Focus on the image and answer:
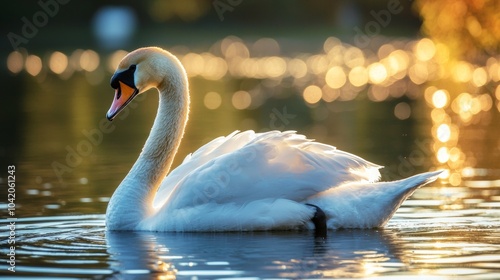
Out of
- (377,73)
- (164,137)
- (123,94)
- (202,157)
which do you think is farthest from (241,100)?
(123,94)

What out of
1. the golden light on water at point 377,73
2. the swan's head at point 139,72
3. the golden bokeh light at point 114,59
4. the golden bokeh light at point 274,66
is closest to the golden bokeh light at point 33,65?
the golden bokeh light at point 114,59

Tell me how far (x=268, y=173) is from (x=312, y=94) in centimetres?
2112

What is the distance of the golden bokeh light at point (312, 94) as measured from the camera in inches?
1147

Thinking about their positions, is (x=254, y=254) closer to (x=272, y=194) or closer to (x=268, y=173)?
(x=272, y=194)

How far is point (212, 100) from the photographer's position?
29734 millimetres

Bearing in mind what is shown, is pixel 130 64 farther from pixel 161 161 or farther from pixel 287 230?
pixel 287 230

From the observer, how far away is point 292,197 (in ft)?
33.8

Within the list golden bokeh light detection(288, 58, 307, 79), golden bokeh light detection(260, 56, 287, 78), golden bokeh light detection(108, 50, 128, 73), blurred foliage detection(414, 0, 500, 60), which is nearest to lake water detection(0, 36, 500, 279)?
blurred foliage detection(414, 0, 500, 60)

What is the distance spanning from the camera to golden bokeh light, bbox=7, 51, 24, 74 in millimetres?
44438

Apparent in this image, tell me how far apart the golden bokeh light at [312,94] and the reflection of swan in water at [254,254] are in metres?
18.4

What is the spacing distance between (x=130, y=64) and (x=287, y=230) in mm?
2149

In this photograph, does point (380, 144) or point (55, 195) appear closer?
point (55, 195)

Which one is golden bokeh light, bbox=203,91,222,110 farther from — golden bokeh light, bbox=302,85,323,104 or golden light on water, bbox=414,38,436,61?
golden light on water, bbox=414,38,436,61

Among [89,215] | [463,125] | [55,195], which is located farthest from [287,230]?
[463,125]
